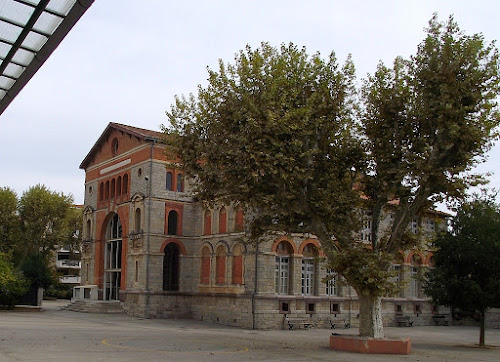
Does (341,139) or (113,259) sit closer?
(341,139)

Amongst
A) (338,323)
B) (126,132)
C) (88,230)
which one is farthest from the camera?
(88,230)

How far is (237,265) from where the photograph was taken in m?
34.9

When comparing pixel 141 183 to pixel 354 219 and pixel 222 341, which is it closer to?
pixel 222 341

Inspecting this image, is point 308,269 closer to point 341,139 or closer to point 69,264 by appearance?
point 341,139

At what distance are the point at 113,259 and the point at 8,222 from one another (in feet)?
53.9

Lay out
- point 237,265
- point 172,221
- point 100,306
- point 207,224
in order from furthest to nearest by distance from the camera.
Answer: point 100,306
point 172,221
point 207,224
point 237,265

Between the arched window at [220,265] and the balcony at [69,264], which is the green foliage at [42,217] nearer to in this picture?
the arched window at [220,265]

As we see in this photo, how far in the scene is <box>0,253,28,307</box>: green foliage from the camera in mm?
37344

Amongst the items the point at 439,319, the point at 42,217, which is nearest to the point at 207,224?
the point at 439,319

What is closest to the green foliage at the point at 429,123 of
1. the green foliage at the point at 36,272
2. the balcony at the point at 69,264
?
the green foliage at the point at 36,272

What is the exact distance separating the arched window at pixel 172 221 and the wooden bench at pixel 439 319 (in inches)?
820

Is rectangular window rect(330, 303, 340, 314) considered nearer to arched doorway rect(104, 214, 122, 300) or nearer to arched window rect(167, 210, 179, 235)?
arched window rect(167, 210, 179, 235)

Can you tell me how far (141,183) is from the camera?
3912 cm

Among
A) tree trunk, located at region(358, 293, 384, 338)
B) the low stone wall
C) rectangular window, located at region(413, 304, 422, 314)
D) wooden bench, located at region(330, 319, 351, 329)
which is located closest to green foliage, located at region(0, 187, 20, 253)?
the low stone wall
